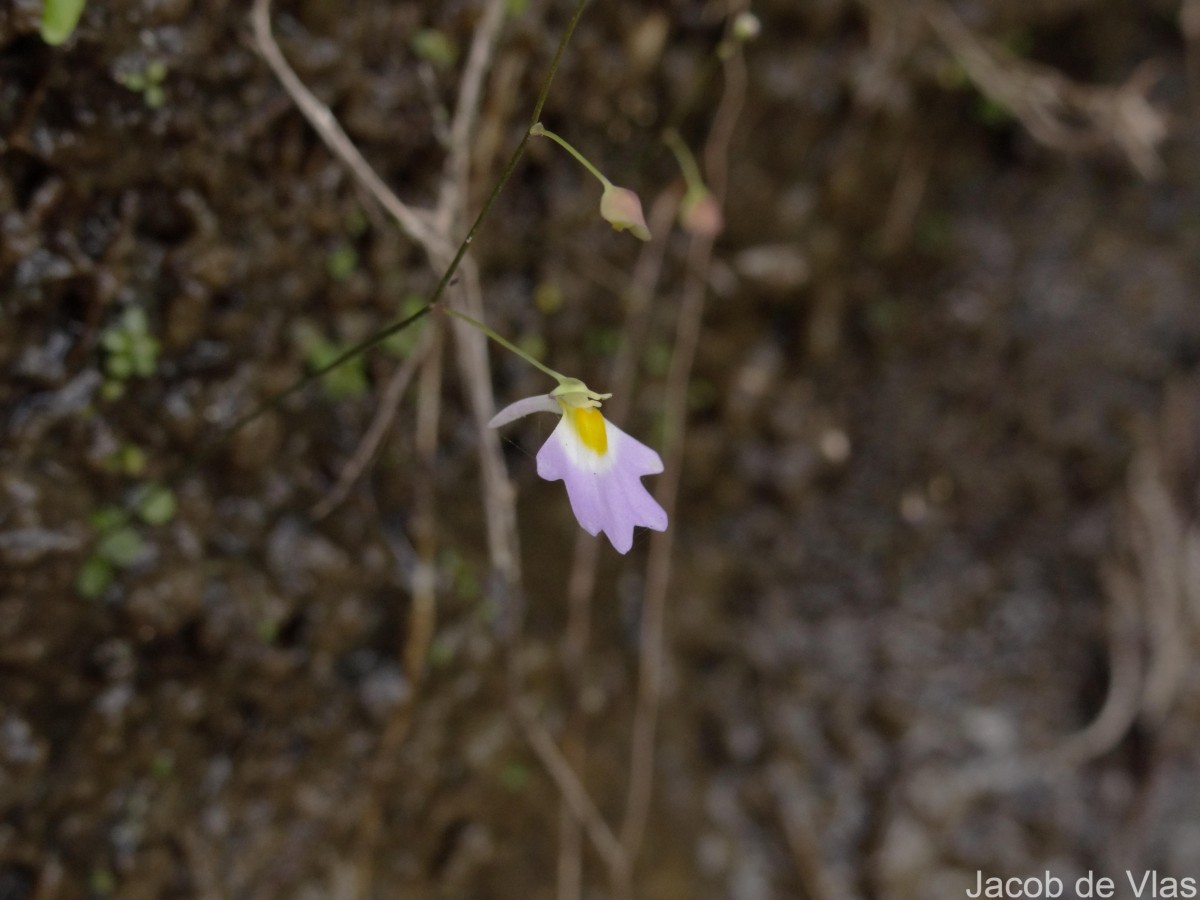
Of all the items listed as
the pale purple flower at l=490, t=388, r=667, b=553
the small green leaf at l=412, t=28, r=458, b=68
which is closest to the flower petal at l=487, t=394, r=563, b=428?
the pale purple flower at l=490, t=388, r=667, b=553

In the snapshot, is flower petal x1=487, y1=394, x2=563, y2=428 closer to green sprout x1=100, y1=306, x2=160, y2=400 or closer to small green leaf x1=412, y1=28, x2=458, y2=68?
green sprout x1=100, y1=306, x2=160, y2=400

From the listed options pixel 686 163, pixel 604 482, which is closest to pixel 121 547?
pixel 604 482

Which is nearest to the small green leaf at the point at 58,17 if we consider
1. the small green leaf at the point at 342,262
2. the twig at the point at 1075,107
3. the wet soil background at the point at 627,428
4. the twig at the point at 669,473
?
the wet soil background at the point at 627,428

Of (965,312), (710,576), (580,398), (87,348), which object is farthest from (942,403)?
(87,348)

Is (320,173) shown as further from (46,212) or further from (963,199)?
(963,199)

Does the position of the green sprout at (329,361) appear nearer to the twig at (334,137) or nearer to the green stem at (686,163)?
the twig at (334,137)

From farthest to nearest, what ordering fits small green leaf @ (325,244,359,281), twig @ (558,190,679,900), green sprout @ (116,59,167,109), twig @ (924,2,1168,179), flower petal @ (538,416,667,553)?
twig @ (924,2,1168,179) → twig @ (558,190,679,900) → small green leaf @ (325,244,359,281) → green sprout @ (116,59,167,109) → flower petal @ (538,416,667,553)

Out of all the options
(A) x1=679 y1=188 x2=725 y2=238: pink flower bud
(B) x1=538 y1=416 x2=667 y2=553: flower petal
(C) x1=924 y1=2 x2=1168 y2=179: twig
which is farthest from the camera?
(C) x1=924 y1=2 x2=1168 y2=179: twig
